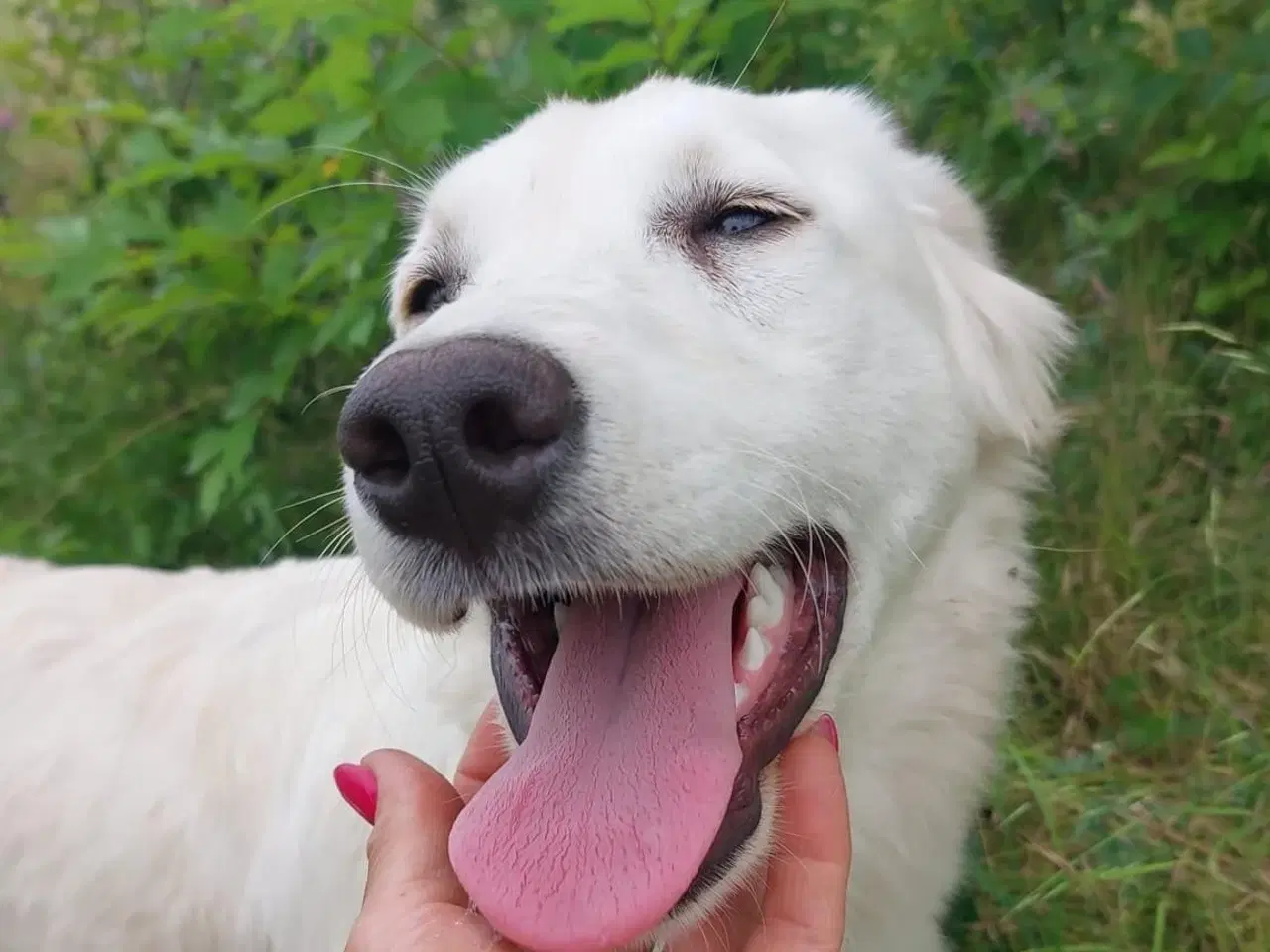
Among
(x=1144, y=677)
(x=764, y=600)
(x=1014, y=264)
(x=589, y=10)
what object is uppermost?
(x=589, y=10)

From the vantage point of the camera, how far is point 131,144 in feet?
9.07

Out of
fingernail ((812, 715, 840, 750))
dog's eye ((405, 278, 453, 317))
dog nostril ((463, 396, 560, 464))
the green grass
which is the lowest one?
the green grass

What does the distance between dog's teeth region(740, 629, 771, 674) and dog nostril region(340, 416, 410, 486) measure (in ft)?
2.08

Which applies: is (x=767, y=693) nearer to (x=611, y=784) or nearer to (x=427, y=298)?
(x=611, y=784)

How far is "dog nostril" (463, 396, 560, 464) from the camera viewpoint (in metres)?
1.12

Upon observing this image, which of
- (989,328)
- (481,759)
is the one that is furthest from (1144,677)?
(481,759)

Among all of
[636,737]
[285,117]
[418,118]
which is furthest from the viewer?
[285,117]

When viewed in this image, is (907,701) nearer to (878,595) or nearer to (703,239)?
(878,595)

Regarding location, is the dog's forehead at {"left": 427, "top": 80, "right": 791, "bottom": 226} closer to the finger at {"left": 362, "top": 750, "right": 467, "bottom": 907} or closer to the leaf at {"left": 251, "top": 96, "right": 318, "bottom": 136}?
the finger at {"left": 362, "top": 750, "right": 467, "bottom": 907}

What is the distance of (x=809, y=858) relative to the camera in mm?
1402

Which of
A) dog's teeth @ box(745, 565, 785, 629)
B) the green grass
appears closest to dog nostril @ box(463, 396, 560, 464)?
dog's teeth @ box(745, 565, 785, 629)

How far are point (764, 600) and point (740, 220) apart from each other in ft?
2.04

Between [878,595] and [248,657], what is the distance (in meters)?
1.38

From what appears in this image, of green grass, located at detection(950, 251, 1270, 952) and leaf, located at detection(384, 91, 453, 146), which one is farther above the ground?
leaf, located at detection(384, 91, 453, 146)
